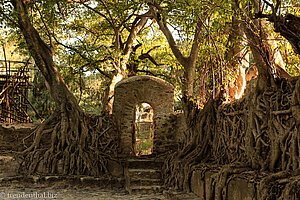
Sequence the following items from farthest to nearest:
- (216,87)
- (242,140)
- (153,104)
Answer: (153,104) < (216,87) < (242,140)

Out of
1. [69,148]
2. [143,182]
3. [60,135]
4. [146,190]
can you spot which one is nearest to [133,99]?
[60,135]

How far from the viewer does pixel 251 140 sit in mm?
6410

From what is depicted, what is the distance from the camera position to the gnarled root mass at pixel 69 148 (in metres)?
9.95

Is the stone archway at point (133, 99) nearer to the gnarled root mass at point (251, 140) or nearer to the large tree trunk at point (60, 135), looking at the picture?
the large tree trunk at point (60, 135)

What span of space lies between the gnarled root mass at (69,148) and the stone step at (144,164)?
0.74m

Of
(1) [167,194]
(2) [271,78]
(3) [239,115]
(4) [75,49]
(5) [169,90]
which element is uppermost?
(4) [75,49]

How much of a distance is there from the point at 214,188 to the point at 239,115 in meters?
1.67

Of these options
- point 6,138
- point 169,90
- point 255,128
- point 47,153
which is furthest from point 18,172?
point 255,128

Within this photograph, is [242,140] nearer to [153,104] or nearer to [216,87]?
[216,87]

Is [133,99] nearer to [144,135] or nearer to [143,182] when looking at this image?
[143,182]

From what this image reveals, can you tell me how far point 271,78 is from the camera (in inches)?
244

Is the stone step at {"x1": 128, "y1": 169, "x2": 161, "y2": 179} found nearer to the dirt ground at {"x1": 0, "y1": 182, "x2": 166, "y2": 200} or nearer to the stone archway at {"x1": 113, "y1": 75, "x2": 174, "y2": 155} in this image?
the dirt ground at {"x1": 0, "y1": 182, "x2": 166, "y2": 200}

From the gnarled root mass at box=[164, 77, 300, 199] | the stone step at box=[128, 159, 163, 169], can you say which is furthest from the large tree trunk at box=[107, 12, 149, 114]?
the gnarled root mass at box=[164, 77, 300, 199]

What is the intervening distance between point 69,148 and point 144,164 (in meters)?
2.36
